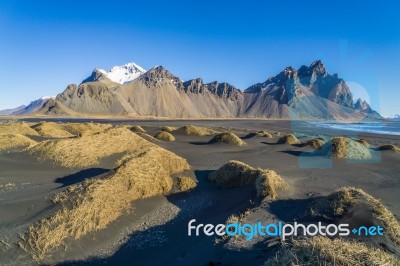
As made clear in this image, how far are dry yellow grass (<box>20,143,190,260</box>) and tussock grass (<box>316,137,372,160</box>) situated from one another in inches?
493

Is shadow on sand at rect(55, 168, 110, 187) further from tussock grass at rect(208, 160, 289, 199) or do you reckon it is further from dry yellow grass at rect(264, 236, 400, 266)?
dry yellow grass at rect(264, 236, 400, 266)

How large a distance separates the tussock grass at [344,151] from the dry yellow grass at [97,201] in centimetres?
1252

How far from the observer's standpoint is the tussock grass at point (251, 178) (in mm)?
11648

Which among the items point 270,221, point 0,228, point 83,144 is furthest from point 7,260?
point 83,144

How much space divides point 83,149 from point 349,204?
46.6 ft

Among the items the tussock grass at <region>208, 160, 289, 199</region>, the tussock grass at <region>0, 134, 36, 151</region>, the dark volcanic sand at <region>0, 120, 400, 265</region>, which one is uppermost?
the tussock grass at <region>0, 134, 36, 151</region>

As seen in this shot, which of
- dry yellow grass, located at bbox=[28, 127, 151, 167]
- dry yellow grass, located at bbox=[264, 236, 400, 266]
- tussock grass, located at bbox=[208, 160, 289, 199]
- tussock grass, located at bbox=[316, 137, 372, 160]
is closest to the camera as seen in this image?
dry yellow grass, located at bbox=[264, 236, 400, 266]

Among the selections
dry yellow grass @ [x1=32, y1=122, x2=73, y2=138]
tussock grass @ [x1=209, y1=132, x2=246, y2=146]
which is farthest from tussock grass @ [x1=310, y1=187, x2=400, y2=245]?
dry yellow grass @ [x1=32, y1=122, x2=73, y2=138]

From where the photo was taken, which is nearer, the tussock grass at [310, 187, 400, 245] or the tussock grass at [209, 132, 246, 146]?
the tussock grass at [310, 187, 400, 245]

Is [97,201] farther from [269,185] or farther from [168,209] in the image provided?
[269,185]

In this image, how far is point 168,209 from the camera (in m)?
11.9

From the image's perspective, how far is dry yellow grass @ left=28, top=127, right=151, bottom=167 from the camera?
1761 centimetres

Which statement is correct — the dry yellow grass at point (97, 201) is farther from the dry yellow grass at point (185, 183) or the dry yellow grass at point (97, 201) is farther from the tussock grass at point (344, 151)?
the tussock grass at point (344, 151)

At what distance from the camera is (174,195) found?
1340 centimetres
